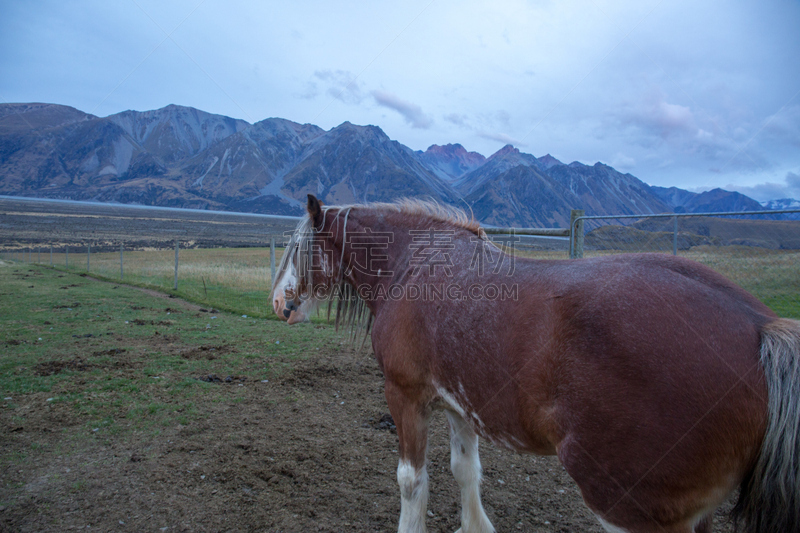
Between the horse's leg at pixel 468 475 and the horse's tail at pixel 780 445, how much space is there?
1.63 m

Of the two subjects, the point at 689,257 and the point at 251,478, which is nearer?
the point at 251,478

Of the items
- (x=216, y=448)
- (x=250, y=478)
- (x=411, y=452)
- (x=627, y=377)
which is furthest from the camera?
(x=216, y=448)

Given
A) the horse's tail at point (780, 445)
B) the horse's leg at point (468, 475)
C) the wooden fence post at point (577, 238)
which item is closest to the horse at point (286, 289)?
→ the horse's leg at point (468, 475)

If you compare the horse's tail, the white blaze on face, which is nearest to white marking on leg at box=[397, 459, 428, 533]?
the white blaze on face

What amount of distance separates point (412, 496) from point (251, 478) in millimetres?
1618

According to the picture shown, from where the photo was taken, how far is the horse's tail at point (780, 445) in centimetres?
133

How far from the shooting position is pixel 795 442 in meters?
1.32

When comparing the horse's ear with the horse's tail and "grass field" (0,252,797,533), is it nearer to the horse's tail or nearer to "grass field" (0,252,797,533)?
"grass field" (0,252,797,533)

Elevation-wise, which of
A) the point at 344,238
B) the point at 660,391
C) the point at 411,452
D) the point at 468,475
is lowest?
the point at 468,475

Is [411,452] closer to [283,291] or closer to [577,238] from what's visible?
[283,291]

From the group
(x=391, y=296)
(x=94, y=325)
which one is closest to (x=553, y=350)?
(x=391, y=296)

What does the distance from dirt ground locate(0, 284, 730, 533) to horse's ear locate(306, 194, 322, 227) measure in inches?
90.9

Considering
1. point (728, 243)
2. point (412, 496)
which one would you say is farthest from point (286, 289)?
point (728, 243)

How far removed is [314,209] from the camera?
315 cm
